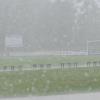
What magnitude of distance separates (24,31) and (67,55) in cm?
458

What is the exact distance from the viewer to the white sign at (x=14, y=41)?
23425mm

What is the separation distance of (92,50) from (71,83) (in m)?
17.7

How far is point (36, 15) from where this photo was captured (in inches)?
913

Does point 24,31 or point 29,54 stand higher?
point 24,31

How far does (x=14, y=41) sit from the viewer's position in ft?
77.1

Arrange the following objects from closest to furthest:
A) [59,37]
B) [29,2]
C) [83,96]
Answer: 1. [83,96]
2. [29,2]
3. [59,37]

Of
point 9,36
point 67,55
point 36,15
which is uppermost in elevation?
point 36,15

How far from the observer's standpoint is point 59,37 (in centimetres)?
2672

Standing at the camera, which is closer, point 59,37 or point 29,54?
point 29,54

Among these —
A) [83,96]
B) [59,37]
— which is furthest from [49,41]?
[83,96]

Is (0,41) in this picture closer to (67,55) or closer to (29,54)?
(29,54)

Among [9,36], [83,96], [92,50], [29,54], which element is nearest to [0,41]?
[9,36]

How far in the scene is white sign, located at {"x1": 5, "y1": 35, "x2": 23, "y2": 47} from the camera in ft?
76.9

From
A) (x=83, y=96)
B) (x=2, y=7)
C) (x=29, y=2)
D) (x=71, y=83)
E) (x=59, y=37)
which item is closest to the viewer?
(x=83, y=96)
